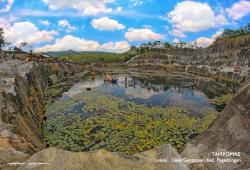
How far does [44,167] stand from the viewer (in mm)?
7004

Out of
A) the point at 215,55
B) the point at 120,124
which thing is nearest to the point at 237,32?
the point at 215,55

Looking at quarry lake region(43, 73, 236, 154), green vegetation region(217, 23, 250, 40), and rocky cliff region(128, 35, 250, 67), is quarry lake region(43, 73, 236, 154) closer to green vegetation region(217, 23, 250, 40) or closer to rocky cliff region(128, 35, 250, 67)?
rocky cliff region(128, 35, 250, 67)

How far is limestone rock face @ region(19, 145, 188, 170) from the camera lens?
23.3ft

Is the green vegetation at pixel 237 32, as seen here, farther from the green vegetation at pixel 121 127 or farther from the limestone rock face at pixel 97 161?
the limestone rock face at pixel 97 161

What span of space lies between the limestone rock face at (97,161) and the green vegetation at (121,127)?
9417mm

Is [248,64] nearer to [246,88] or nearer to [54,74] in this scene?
[54,74]

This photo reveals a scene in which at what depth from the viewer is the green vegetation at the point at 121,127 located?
1820 cm

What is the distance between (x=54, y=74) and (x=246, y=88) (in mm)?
51998

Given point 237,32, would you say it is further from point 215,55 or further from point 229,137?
point 229,137

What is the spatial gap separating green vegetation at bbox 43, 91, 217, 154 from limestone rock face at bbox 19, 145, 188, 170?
9417 mm

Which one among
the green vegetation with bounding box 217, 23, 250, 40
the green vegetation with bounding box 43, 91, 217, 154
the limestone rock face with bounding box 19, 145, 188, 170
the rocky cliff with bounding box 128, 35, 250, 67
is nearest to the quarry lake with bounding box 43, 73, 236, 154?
the green vegetation with bounding box 43, 91, 217, 154

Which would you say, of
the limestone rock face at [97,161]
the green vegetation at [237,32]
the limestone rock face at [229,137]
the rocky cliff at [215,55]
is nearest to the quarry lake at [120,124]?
the limestone rock face at [229,137]

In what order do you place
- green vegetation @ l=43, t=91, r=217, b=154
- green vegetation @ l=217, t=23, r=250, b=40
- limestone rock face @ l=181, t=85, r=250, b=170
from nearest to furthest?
limestone rock face @ l=181, t=85, r=250, b=170, green vegetation @ l=43, t=91, r=217, b=154, green vegetation @ l=217, t=23, r=250, b=40

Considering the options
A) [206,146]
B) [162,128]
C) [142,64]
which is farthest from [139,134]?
[142,64]
